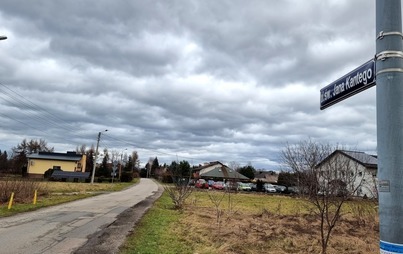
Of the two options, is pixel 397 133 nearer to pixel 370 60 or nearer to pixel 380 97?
pixel 380 97

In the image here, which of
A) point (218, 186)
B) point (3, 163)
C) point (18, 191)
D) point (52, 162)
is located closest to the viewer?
point (18, 191)

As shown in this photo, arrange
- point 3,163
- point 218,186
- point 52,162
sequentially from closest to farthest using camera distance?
point 218,186, point 52,162, point 3,163

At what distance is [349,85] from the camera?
3.45 meters

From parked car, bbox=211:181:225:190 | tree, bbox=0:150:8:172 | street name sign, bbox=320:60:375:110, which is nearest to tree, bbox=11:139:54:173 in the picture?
tree, bbox=0:150:8:172

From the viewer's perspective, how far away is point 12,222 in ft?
47.0

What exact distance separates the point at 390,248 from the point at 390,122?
2.98 feet

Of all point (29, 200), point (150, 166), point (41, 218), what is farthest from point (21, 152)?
point (41, 218)

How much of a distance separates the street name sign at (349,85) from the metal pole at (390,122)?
0.91 feet

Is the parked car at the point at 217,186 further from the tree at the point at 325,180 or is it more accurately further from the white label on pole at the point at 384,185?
the white label on pole at the point at 384,185

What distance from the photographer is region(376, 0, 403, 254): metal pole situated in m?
2.56

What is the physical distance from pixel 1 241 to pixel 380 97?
10.8m

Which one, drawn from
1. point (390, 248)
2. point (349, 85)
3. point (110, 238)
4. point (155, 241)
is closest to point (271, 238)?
point (155, 241)

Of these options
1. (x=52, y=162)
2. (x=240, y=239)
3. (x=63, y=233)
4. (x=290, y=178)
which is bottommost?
(x=63, y=233)

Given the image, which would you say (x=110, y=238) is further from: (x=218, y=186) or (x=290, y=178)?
(x=218, y=186)
